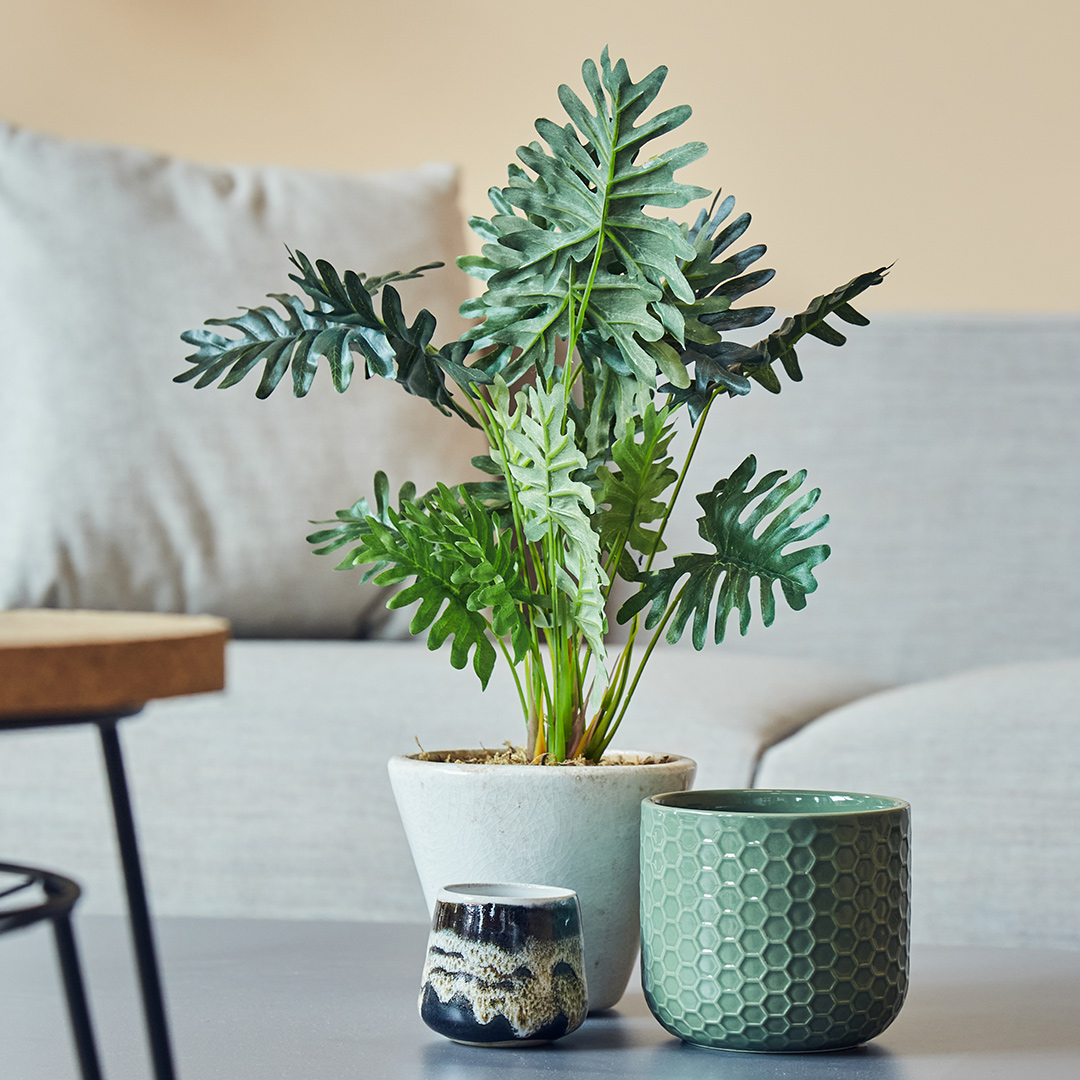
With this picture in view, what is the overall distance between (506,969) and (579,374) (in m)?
0.32

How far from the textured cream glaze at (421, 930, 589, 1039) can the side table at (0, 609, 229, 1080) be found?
0.19 metres

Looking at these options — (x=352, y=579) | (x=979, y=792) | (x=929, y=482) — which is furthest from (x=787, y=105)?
A: (x=979, y=792)

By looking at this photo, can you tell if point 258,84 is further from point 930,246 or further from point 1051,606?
point 1051,606

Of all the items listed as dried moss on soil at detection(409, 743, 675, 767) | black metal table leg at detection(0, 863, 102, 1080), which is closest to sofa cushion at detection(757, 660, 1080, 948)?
dried moss on soil at detection(409, 743, 675, 767)

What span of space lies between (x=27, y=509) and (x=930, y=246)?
1.55 meters

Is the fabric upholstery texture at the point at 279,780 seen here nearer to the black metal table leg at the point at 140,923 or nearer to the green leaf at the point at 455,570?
the green leaf at the point at 455,570

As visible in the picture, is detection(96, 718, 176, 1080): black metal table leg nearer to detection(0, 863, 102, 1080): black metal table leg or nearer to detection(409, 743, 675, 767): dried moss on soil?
detection(0, 863, 102, 1080): black metal table leg

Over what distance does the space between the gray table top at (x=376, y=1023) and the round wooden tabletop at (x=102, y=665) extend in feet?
0.93

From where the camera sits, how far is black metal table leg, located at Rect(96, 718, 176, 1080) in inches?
18.2

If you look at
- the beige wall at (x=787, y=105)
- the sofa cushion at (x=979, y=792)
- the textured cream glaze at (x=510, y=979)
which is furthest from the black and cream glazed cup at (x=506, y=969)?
the beige wall at (x=787, y=105)

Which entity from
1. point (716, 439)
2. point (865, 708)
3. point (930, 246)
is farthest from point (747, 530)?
point (930, 246)

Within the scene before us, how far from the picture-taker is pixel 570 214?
71cm

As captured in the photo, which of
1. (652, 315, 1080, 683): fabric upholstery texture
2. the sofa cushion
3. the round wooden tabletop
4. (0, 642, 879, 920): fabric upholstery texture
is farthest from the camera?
(652, 315, 1080, 683): fabric upholstery texture

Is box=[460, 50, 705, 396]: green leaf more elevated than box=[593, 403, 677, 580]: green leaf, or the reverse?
box=[460, 50, 705, 396]: green leaf
